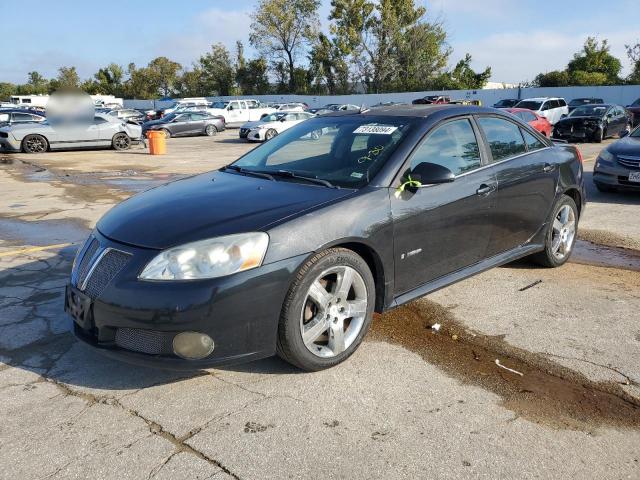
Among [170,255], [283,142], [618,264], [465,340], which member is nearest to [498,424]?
[465,340]

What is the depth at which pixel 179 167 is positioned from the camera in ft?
51.9

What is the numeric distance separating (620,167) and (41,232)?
878 centimetres

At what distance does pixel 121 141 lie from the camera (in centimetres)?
2119

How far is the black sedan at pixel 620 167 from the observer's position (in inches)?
350

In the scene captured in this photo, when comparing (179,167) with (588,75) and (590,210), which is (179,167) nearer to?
(590,210)

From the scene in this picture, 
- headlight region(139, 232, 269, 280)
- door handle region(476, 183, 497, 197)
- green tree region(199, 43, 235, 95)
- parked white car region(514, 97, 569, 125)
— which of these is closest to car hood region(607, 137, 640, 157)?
door handle region(476, 183, 497, 197)

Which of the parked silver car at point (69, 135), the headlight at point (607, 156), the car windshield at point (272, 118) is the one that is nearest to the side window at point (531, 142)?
the headlight at point (607, 156)

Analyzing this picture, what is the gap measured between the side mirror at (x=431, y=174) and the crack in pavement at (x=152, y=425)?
7.08 feet

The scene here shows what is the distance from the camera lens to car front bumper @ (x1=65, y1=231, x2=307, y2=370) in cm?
290

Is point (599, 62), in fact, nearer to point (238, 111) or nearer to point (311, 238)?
point (238, 111)

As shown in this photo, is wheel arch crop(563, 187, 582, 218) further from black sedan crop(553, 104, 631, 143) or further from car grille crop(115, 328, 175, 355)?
black sedan crop(553, 104, 631, 143)

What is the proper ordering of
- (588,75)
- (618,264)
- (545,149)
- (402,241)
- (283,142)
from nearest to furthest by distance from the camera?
(402,241), (283,142), (545,149), (618,264), (588,75)

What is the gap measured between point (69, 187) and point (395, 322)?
980 centimetres

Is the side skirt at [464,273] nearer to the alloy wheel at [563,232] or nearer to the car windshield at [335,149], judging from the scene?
the alloy wheel at [563,232]
